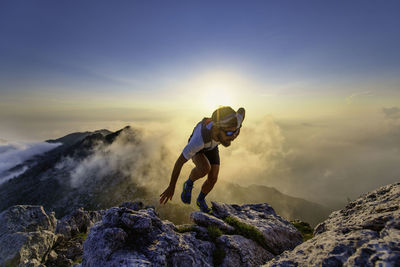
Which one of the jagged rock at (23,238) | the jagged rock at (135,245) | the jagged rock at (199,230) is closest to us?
the jagged rock at (135,245)

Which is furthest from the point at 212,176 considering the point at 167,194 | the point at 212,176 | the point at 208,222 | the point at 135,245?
the point at 135,245

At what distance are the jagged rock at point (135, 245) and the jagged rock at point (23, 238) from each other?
10.1 metres

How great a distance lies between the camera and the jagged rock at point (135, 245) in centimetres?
524

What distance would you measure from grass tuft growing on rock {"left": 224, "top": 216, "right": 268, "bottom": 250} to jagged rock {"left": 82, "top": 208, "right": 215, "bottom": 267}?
2.80m

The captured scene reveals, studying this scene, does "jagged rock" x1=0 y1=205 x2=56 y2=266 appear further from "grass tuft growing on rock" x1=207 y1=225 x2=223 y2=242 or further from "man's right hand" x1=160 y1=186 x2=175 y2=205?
"grass tuft growing on rock" x1=207 y1=225 x2=223 y2=242

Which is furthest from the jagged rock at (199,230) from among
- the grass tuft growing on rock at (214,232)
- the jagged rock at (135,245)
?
the jagged rock at (135,245)

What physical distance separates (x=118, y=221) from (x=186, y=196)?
3.75 metres

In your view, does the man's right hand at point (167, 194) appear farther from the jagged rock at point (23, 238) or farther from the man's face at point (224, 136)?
the jagged rock at point (23, 238)

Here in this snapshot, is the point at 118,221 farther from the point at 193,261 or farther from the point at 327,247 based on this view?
the point at 327,247

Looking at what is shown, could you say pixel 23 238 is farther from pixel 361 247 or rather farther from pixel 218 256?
pixel 361 247

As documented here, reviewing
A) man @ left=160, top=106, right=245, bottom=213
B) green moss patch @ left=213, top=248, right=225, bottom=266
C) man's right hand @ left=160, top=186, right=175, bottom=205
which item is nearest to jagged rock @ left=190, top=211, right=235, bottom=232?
green moss patch @ left=213, top=248, right=225, bottom=266

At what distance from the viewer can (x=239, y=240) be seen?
316 inches

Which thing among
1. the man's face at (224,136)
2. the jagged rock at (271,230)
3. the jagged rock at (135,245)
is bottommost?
the jagged rock at (271,230)

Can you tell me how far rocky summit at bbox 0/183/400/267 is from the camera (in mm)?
3377
